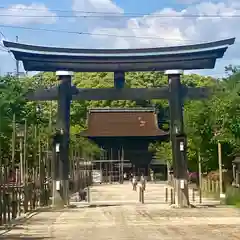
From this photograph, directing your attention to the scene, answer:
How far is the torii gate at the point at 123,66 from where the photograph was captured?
132 ft

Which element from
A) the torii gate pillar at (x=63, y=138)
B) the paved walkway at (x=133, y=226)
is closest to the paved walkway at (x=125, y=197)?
the torii gate pillar at (x=63, y=138)

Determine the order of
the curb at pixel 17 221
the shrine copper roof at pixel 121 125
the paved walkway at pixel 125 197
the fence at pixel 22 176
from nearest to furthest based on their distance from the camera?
the curb at pixel 17 221, the fence at pixel 22 176, the paved walkway at pixel 125 197, the shrine copper roof at pixel 121 125

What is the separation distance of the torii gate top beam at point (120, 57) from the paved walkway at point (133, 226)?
30.5 feet

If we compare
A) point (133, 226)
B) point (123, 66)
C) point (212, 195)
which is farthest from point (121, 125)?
point (133, 226)

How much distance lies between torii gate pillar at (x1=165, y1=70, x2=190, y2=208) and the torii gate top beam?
2.83 ft

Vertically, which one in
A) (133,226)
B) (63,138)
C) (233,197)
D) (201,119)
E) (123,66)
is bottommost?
(133,226)

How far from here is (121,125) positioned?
8906cm

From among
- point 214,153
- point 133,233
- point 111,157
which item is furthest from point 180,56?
point 111,157

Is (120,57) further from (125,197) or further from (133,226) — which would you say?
(133,226)

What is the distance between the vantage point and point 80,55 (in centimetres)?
4078

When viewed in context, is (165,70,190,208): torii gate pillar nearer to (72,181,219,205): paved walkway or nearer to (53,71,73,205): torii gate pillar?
(72,181,219,205): paved walkway

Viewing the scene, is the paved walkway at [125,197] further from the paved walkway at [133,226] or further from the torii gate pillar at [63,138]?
the paved walkway at [133,226]

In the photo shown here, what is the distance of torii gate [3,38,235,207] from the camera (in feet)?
132

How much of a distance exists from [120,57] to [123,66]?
0.60 metres
